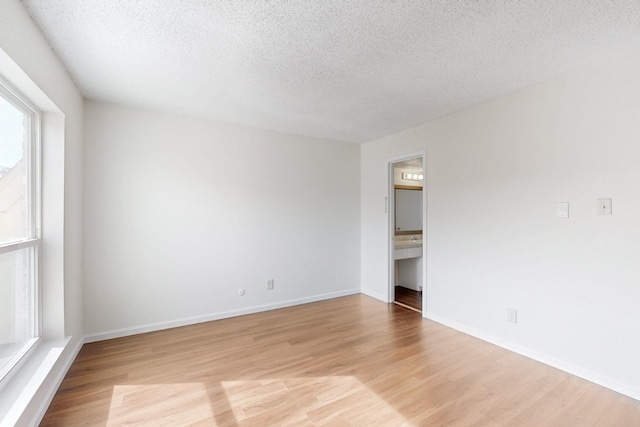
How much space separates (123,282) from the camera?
2.96m

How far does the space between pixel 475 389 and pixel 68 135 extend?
12.3 feet

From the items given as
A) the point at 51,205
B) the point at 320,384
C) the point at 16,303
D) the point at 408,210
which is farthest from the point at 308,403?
the point at 408,210

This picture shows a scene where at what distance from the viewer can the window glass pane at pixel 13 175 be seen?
1.70 metres

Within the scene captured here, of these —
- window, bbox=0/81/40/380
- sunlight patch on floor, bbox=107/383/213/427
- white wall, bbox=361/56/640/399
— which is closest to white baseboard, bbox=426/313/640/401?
white wall, bbox=361/56/640/399

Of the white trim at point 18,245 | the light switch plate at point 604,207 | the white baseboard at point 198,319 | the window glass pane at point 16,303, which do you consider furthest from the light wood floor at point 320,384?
the light switch plate at point 604,207

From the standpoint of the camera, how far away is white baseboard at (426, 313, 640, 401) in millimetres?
2016

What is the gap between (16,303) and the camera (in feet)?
6.14

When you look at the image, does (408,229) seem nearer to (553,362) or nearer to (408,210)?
(408,210)

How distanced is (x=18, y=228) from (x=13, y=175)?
36cm

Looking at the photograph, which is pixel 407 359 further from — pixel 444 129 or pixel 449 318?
pixel 444 129

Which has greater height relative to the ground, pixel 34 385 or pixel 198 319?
pixel 34 385

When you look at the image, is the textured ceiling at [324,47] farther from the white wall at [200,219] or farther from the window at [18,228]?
the window at [18,228]

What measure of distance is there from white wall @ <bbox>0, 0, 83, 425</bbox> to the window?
0.07m

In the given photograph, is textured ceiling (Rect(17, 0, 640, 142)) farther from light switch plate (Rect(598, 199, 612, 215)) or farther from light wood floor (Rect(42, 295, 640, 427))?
light wood floor (Rect(42, 295, 640, 427))
